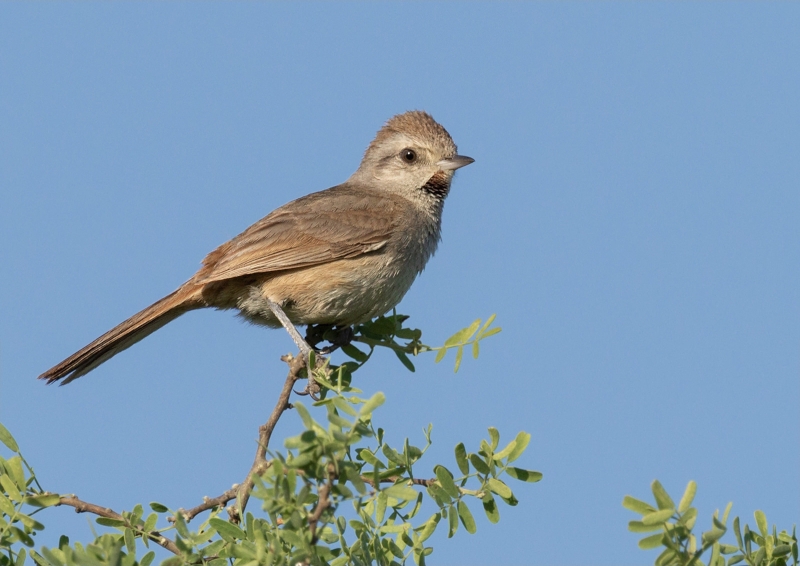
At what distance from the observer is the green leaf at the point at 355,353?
5.49 m

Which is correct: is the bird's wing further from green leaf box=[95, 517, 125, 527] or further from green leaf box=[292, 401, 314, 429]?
green leaf box=[292, 401, 314, 429]

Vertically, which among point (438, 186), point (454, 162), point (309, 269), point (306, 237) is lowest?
point (309, 269)

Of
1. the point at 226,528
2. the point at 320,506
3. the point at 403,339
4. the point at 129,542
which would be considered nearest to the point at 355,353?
the point at 403,339

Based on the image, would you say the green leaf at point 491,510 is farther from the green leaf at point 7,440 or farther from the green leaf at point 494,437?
the green leaf at point 7,440

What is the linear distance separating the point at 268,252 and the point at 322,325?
0.62 m

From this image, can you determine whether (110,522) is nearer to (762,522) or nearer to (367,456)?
(367,456)

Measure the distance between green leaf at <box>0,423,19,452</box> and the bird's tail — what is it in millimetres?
2288

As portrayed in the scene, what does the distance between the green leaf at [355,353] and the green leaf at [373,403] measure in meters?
2.72

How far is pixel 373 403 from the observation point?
275 centimetres

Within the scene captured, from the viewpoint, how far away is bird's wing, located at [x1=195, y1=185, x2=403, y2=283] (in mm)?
6230

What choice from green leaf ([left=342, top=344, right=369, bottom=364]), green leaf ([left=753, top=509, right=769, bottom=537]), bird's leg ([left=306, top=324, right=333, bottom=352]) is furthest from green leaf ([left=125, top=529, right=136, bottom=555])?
bird's leg ([left=306, top=324, right=333, bottom=352])

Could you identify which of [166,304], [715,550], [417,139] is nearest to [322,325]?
[166,304]

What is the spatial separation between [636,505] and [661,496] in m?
0.09

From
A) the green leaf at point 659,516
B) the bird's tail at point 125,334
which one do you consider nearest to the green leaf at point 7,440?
the bird's tail at point 125,334
